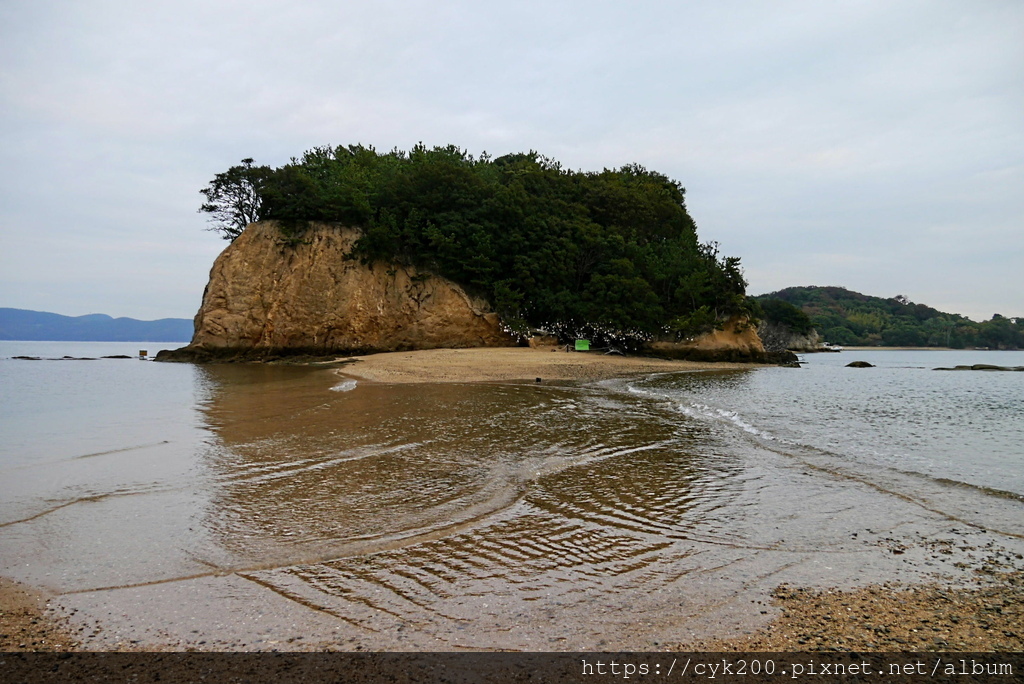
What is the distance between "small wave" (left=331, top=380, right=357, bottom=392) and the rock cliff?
58.4 feet

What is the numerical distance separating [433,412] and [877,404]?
38.3ft

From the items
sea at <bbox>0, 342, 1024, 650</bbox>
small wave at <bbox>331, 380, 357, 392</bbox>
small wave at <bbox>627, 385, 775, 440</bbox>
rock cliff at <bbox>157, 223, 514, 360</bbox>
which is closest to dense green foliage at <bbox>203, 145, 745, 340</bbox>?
rock cliff at <bbox>157, 223, 514, 360</bbox>

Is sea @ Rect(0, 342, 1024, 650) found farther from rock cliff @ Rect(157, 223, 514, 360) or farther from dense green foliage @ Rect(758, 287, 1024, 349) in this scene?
dense green foliage @ Rect(758, 287, 1024, 349)

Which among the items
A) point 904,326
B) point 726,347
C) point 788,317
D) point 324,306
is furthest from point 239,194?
point 904,326

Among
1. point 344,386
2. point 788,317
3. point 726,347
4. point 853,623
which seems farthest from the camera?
point 788,317

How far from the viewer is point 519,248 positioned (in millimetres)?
37156

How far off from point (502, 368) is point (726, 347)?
19080 millimetres

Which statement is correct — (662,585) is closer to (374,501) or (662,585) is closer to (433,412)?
(374,501)

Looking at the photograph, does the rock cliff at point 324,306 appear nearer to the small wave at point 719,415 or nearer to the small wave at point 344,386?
the small wave at point 344,386

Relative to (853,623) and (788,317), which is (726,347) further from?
(788,317)

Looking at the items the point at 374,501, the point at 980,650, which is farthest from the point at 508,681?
the point at 374,501

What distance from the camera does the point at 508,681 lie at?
2602 millimetres

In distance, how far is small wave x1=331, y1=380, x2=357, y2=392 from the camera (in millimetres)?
16797

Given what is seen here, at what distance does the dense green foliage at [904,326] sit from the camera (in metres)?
95.5
